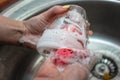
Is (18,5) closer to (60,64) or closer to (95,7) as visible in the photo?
(95,7)

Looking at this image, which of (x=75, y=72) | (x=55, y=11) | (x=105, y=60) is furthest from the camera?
(x=105, y=60)

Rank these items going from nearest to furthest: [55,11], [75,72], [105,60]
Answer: [75,72] < [55,11] < [105,60]

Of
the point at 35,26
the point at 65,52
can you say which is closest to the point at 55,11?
the point at 35,26

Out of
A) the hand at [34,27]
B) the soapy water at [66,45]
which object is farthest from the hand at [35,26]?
the soapy water at [66,45]

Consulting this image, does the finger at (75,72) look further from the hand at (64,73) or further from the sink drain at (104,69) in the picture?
the sink drain at (104,69)

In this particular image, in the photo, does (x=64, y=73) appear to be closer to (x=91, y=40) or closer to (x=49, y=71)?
(x=49, y=71)

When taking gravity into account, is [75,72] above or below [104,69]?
above

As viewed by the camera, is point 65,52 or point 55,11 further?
point 55,11

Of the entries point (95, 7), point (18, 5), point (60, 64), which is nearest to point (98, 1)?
point (95, 7)
